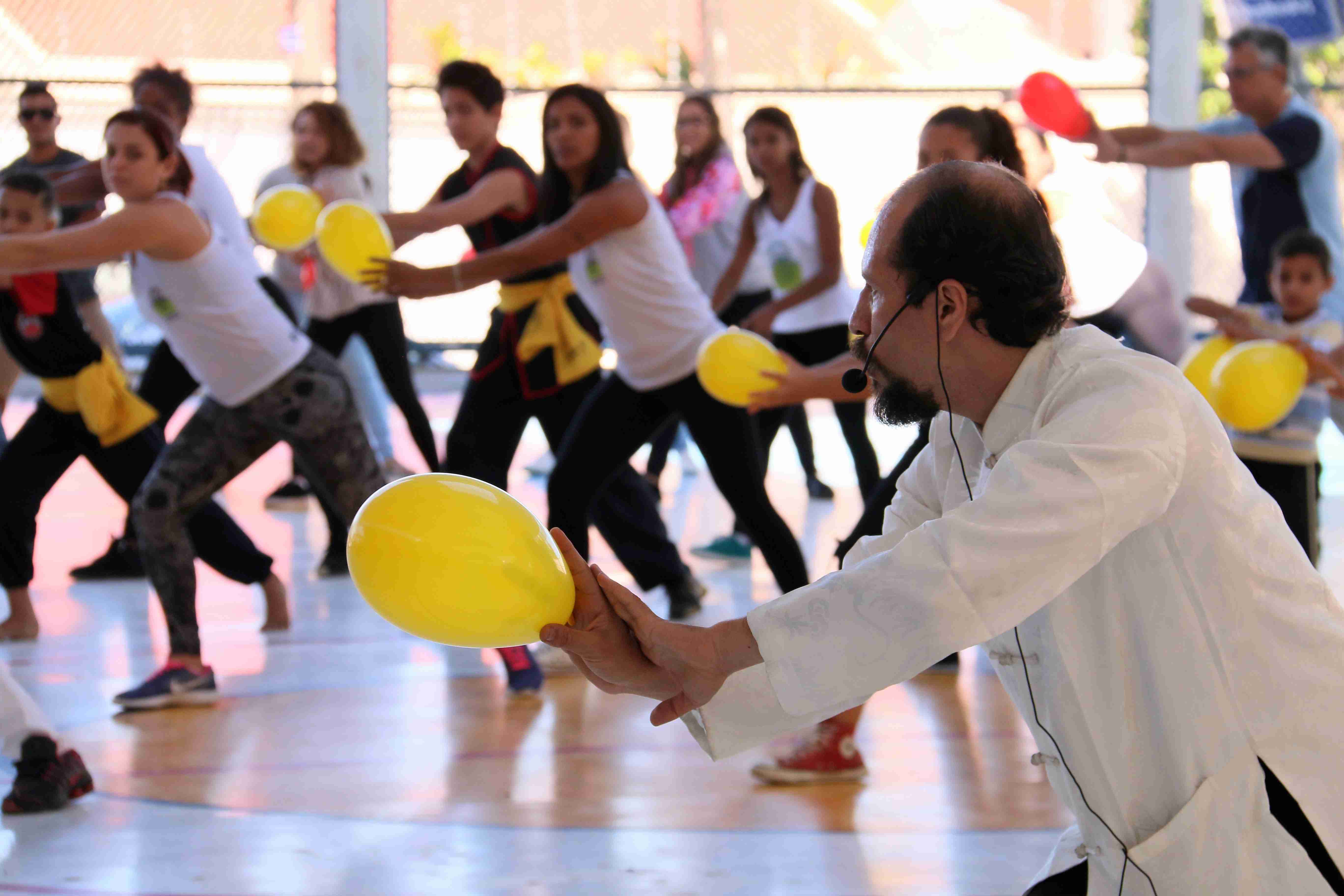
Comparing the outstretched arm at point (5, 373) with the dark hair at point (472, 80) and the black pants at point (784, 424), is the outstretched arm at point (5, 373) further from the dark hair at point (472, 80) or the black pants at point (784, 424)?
the black pants at point (784, 424)

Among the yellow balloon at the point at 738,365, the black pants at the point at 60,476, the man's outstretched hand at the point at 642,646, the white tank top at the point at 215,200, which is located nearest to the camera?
the man's outstretched hand at the point at 642,646

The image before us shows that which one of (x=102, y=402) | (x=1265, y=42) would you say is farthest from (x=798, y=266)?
(x=102, y=402)

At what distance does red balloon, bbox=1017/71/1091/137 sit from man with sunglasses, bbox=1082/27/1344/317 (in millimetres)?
384

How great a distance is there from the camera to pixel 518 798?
3031mm

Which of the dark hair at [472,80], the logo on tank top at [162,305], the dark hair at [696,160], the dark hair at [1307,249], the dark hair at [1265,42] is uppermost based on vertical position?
the dark hair at [1265,42]

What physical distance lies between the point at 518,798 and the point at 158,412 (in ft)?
8.95

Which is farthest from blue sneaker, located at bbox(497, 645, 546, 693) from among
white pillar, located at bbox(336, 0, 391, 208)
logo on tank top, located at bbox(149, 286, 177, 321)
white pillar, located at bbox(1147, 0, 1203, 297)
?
white pillar, located at bbox(1147, 0, 1203, 297)

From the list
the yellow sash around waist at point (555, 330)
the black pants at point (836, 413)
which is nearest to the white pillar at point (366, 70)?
the black pants at point (836, 413)

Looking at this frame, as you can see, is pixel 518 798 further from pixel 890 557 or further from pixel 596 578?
pixel 890 557

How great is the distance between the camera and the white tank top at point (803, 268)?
5.33 m

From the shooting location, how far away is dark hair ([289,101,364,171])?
5.29 metres

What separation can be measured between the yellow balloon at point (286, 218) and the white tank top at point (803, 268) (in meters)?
1.77

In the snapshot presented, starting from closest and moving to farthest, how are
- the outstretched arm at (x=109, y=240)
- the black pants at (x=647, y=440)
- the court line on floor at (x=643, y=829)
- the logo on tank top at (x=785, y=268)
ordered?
the court line on floor at (x=643, y=829) < the outstretched arm at (x=109, y=240) < the black pants at (x=647, y=440) < the logo on tank top at (x=785, y=268)

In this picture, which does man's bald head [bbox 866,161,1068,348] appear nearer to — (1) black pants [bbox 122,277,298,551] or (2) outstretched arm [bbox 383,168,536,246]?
→ (2) outstretched arm [bbox 383,168,536,246]
